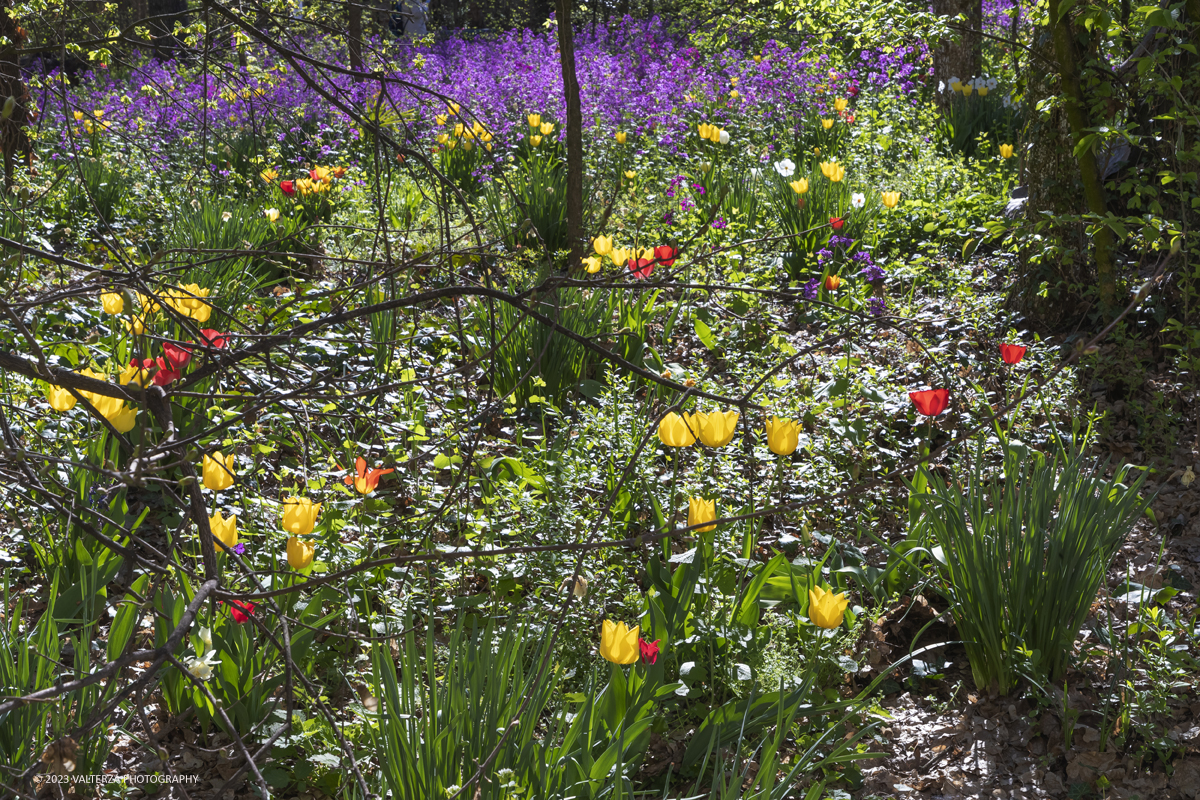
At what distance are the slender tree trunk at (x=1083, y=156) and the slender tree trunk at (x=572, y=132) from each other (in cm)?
198

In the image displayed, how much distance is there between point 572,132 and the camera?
4.14 m

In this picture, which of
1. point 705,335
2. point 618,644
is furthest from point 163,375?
point 705,335

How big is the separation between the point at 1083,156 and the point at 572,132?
2188mm

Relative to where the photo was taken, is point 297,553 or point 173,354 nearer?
point 297,553

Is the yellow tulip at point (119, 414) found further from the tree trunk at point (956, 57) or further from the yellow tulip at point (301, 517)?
the tree trunk at point (956, 57)

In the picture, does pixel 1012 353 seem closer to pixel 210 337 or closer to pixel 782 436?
pixel 782 436

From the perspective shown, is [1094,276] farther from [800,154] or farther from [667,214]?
[800,154]

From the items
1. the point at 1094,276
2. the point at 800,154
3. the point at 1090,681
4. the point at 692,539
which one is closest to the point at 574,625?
the point at 692,539

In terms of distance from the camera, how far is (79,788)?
64.4 inches

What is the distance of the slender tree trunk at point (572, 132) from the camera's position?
3957 millimetres

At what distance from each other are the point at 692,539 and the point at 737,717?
2.12ft

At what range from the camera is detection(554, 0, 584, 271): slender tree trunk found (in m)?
3.96

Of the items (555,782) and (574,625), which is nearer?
(555,782)

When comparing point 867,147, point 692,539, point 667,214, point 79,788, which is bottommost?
point 79,788
